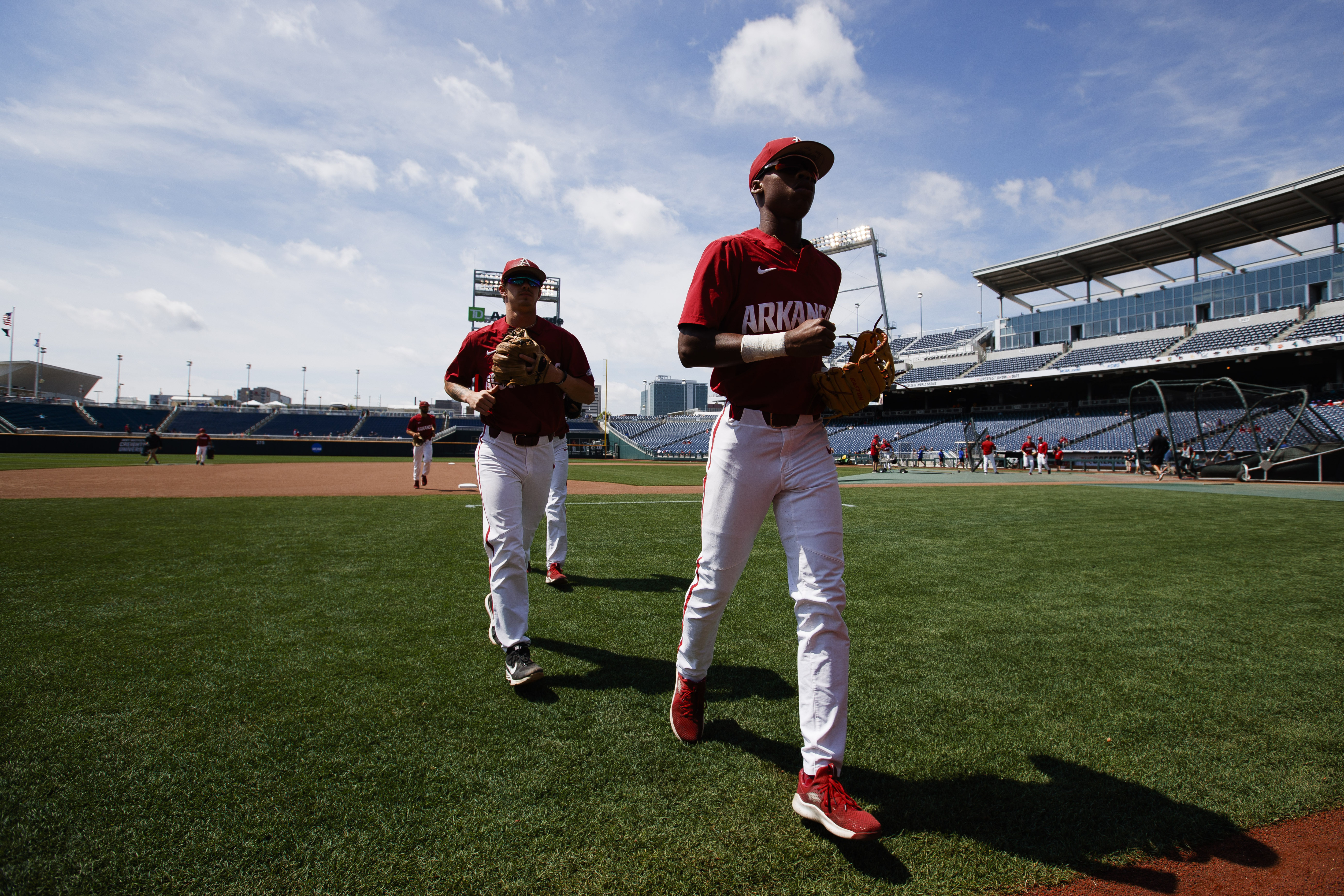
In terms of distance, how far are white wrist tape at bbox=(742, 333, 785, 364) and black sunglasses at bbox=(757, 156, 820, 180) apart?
700mm

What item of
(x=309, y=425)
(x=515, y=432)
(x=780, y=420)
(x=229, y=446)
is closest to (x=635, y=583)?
(x=515, y=432)

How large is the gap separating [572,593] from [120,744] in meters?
2.65

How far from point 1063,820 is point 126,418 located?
64962 mm

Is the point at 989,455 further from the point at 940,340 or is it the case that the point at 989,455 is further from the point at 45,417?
the point at 45,417

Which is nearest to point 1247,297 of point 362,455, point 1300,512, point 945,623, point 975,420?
point 975,420

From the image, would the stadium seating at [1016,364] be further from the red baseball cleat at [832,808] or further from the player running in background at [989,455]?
the red baseball cleat at [832,808]

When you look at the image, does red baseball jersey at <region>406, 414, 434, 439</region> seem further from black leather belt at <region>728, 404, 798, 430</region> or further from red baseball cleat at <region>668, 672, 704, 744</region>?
black leather belt at <region>728, 404, 798, 430</region>

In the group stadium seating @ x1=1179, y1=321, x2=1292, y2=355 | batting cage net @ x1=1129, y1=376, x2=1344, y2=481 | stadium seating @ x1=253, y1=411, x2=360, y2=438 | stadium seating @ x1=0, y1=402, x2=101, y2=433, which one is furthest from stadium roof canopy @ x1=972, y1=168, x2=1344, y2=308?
stadium seating @ x1=0, y1=402, x2=101, y2=433

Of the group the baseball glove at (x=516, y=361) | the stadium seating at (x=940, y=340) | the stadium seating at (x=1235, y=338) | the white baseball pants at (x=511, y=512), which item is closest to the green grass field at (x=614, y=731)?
the white baseball pants at (x=511, y=512)

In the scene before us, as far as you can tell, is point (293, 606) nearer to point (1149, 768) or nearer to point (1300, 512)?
point (1149, 768)

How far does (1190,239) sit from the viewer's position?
3028 centimetres

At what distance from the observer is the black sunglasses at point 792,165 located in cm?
233

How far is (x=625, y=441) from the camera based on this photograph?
5312 centimetres

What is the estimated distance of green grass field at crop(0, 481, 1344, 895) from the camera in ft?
5.43
